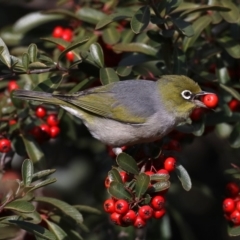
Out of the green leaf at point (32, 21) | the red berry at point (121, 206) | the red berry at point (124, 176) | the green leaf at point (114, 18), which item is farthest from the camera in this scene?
the green leaf at point (32, 21)

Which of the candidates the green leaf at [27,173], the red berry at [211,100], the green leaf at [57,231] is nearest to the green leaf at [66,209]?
the green leaf at [57,231]

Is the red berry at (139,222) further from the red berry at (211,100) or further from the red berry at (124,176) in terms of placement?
the red berry at (211,100)

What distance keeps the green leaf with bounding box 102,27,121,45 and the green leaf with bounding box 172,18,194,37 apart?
729 millimetres

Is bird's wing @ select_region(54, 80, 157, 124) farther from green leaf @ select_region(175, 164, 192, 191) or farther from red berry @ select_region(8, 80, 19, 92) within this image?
green leaf @ select_region(175, 164, 192, 191)

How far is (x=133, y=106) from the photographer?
18.2ft

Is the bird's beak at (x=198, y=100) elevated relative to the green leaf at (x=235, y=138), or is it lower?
elevated

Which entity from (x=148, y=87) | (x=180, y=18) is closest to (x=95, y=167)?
(x=148, y=87)

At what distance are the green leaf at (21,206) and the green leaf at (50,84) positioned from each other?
1177 mm

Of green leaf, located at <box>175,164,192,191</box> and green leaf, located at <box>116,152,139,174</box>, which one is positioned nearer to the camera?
green leaf, located at <box>116,152,139,174</box>

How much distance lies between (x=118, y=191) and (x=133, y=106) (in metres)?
1.25

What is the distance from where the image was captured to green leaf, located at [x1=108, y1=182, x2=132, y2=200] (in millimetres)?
4445

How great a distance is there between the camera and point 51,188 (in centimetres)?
709

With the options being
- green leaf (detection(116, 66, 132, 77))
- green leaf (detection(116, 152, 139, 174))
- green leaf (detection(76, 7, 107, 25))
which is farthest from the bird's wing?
green leaf (detection(116, 152, 139, 174))

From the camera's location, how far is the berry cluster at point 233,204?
4977mm
